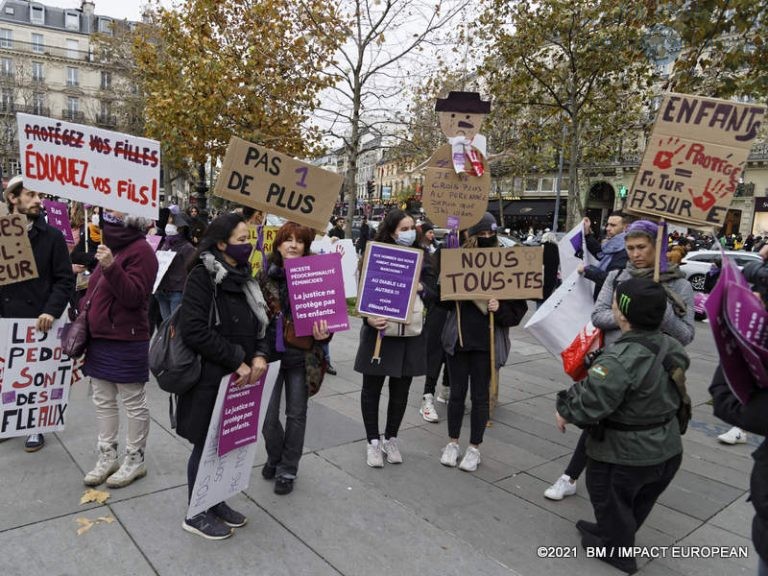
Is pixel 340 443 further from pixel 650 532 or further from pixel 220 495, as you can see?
pixel 650 532

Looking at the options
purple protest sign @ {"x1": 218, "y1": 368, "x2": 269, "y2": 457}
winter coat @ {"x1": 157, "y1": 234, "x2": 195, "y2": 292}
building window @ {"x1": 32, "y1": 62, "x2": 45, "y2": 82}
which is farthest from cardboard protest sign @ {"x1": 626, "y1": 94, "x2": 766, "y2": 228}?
building window @ {"x1": 32, "y1": 62, "x2": 45, "y2": 82}

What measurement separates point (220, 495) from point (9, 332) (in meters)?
2.02

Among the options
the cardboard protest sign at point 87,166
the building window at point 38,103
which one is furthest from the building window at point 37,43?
the cardboard protest sign at point 87,166

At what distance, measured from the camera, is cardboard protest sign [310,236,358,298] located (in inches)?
304

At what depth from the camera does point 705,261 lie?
1622cm

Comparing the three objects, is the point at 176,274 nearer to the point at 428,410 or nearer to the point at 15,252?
the point at 15,252

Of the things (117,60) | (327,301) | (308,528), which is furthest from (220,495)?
(117,60)

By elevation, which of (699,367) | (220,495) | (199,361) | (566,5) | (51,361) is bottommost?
(699,367)

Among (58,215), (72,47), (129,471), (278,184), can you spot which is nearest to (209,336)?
(278,184)

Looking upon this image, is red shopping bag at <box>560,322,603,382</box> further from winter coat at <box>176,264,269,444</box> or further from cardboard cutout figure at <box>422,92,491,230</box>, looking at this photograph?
winter coat at <box>176,264,269,444</box>

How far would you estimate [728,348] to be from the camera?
1.95m

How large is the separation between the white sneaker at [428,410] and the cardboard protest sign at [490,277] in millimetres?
1548

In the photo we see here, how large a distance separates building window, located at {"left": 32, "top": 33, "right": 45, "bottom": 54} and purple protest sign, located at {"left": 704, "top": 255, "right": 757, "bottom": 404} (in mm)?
71989

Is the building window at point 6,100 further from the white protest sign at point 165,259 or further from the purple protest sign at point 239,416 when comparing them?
the purple protest sign at point 239,416
